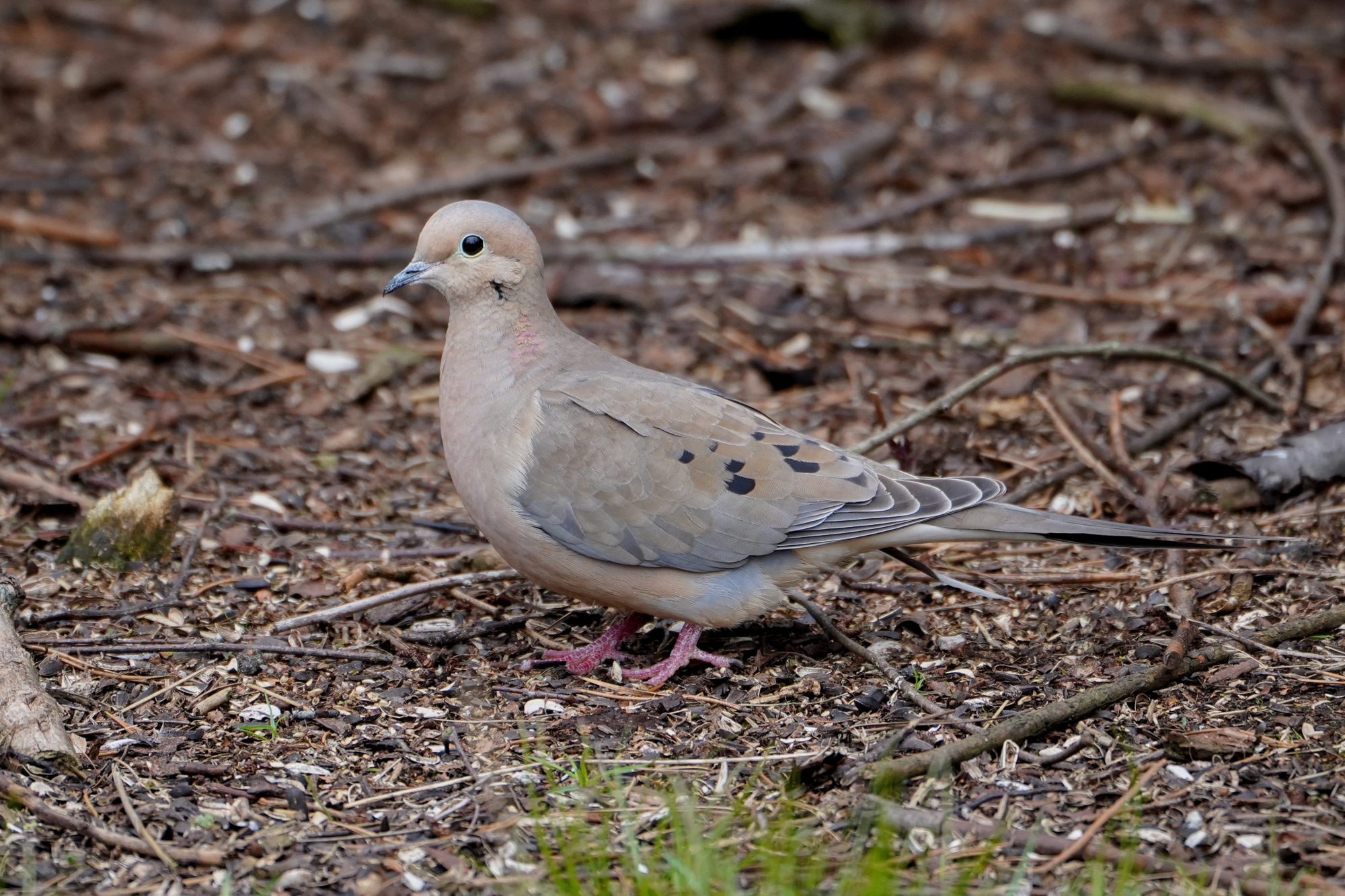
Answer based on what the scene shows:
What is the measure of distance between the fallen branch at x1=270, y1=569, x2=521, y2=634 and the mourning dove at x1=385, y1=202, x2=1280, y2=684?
0.44 metres

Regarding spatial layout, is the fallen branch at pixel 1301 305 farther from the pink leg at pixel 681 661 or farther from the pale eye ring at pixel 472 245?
the pale eye ring at pixel 472 245

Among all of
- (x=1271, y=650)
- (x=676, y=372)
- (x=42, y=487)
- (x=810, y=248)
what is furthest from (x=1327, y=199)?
(x=42, y=487)

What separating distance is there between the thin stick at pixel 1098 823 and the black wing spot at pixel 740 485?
1276 millimetres

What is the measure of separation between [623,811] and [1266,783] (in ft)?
4.98

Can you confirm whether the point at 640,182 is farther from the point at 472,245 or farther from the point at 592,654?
the point at 592,654

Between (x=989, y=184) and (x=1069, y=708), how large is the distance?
14.1 feet

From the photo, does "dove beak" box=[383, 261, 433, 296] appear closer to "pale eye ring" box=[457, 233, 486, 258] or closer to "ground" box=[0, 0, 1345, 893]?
"pale eye ring" box=[457, 233, 486, 258]

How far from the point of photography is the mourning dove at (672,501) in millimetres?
4121

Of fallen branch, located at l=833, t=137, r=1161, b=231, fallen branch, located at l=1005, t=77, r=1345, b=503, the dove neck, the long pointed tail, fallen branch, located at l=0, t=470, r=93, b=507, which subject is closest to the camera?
the long pointed tail

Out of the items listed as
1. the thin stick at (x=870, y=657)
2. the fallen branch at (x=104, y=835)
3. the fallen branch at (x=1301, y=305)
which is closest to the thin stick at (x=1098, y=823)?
the thin stick at (x=870, y=657)

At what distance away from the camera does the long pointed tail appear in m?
3.89

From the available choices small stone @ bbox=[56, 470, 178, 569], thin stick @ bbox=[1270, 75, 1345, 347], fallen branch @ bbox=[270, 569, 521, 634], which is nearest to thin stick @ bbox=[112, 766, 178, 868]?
fallen branch @ bbox=[270, 569, 521, 634]

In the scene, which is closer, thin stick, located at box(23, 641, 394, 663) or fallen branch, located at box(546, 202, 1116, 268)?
thin stick, located at box(23, 641, 394, 663)

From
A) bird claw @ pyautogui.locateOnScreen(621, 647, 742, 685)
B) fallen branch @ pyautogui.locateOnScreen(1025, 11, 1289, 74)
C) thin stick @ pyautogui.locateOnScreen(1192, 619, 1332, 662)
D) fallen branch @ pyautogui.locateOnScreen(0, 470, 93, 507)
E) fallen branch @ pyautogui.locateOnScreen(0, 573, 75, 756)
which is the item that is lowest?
bird claw @ pyautogui.locateOnScreen(621, 647, 742, 685)
